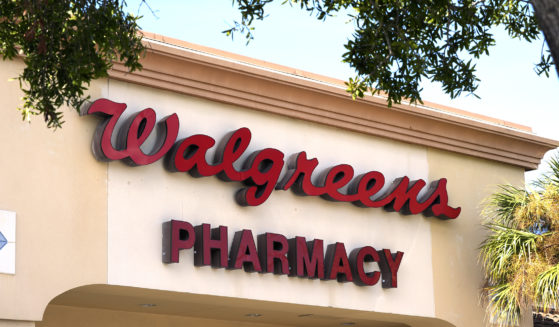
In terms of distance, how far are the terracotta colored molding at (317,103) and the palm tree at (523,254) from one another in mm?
1203

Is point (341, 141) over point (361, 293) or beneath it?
over

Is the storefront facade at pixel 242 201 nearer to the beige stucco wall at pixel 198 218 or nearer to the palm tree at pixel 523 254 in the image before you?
the beige stucco wall at pixel 198 218

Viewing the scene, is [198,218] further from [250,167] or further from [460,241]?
[460,241]

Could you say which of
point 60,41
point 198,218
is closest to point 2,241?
point 198,218

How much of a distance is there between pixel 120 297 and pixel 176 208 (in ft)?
5.58

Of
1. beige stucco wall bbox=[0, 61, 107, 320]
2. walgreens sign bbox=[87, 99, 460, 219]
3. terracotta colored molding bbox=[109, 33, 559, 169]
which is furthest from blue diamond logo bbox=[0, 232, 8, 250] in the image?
terracotta colored molding bbox=[109, 33, 559, 169]

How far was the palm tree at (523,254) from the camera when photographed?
15609 millimetres

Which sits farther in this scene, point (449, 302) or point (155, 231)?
point (449, 302)

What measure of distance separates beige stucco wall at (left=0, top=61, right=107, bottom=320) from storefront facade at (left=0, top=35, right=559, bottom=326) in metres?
0.02

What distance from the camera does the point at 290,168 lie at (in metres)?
15.0

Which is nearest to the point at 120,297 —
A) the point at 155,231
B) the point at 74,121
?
the point at 155,231

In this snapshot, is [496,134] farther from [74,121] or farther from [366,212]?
[74,121]

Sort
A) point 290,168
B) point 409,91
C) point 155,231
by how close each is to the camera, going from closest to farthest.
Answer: point 409,91 < point 155,231 < point 290,168

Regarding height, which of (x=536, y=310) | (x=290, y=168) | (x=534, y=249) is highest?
(x=290, y=168)
